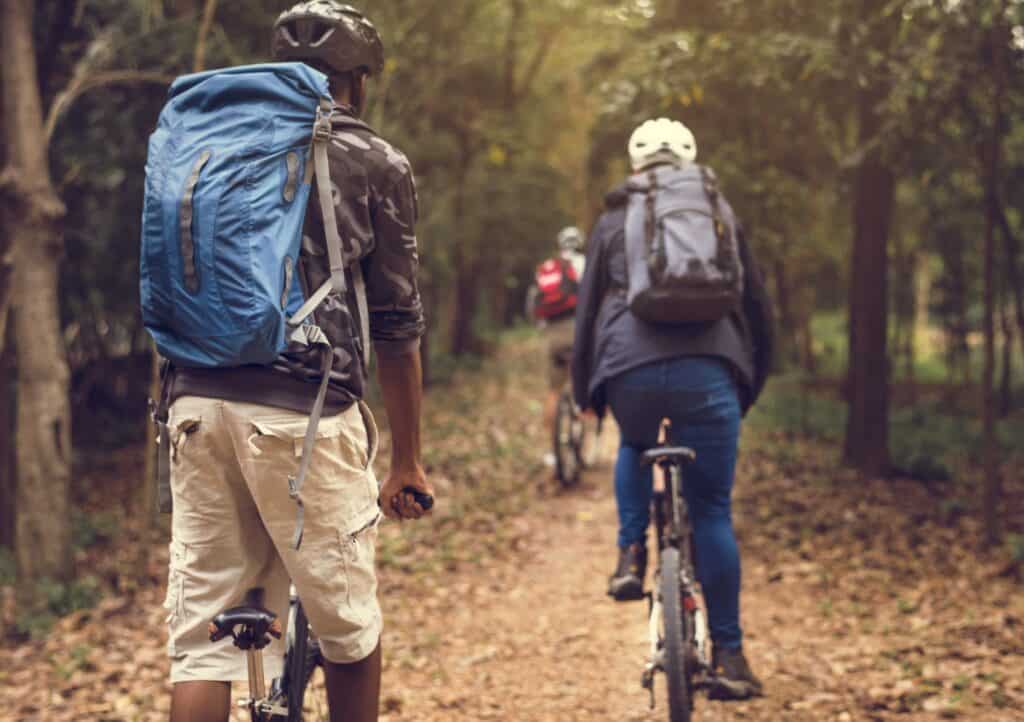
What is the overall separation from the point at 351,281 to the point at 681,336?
1950 millimetres

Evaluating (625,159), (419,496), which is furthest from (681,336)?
(625,159)

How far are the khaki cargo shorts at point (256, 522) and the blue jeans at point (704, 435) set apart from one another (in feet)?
6.16

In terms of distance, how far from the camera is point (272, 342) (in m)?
2.31

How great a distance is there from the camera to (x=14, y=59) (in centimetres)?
740

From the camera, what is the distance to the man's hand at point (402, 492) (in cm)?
282

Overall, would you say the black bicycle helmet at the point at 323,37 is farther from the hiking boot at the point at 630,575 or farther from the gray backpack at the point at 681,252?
the hiking boot at the point at 630,575

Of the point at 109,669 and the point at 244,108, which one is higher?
the point at 244,108

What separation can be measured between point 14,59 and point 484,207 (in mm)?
Answer: 12888

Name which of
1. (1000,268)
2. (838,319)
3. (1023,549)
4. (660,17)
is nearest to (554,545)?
(1023,549)

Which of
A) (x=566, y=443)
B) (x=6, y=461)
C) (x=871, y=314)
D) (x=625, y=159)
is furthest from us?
(x=625, y=159)

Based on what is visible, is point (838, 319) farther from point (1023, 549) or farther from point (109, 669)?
point (109, 669)

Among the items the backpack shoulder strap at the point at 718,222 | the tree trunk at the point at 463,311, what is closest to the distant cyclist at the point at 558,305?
the backpack shoulder strap at the point at 718,222

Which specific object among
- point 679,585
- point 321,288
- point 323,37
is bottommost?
point 679,585

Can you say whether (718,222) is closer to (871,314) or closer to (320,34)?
(320,34)
